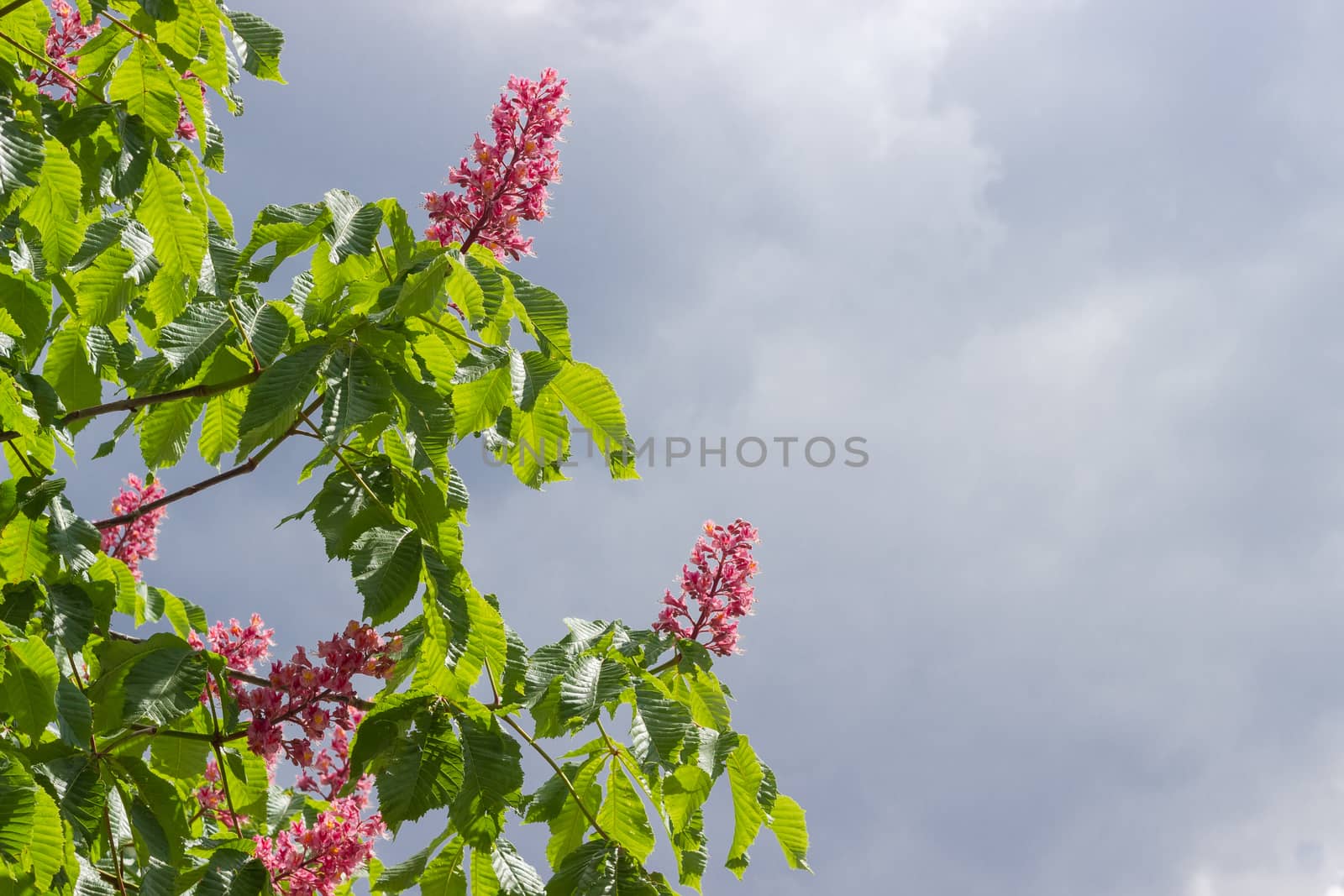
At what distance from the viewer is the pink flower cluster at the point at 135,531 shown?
5.49 metres

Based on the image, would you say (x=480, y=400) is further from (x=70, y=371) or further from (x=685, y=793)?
(x=70, y=371)

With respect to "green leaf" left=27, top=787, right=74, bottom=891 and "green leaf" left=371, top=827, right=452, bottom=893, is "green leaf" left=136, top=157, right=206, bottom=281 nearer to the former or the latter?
"green leaf" left=27, top=787, right=74, bottom=891

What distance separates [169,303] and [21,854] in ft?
4.78

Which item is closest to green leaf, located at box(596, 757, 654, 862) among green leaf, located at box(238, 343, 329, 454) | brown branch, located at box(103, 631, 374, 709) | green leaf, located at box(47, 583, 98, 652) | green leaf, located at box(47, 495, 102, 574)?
brown branch, located at box(103, 631, 374, 709)

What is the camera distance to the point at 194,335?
2914 mm

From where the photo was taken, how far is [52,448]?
3.70 m

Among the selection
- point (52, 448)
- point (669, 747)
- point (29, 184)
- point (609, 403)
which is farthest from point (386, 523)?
point (52, 448)

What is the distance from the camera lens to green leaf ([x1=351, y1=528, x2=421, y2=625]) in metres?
2.66

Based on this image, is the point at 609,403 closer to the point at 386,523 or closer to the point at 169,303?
the point at 386,523

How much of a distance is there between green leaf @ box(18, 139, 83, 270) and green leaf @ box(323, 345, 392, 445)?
924 millimetres

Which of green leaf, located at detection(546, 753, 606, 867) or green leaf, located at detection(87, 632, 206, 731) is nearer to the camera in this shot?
green leaf, located at detection(87, 632, 206, 731)

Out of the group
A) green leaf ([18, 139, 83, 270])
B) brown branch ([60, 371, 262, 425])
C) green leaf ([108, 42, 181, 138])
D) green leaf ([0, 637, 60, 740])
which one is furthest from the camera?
brown branch ([60, 371, 262, 425])

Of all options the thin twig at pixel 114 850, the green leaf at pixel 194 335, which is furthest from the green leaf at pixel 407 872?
the green leaf at pixel 194 335

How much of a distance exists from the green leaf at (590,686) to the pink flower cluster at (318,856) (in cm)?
98
